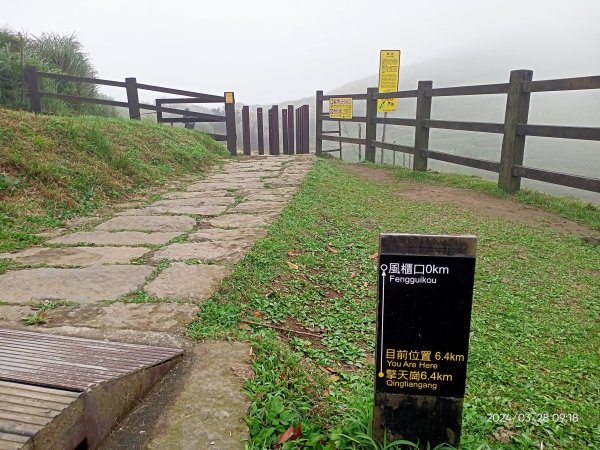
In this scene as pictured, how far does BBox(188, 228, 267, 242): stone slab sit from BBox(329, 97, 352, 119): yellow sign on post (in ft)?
25.1

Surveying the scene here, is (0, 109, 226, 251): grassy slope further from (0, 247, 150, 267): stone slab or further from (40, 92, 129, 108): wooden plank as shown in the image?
(40, 92, 129, 108): wooden plank

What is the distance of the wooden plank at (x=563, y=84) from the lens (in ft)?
14.4

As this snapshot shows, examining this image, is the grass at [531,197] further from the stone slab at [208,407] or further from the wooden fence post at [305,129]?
the wooden fence post at [305,129]

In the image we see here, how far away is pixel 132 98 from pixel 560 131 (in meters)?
7.81

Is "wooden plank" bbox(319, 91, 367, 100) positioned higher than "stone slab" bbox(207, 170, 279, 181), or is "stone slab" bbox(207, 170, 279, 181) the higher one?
"wooden plank" bbox(319, 91, 367, 100)

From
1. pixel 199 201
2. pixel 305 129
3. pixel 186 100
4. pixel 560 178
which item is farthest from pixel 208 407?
pixel 305 129

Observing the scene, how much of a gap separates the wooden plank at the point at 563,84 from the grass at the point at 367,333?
1609mm

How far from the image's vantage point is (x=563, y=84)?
4.64m

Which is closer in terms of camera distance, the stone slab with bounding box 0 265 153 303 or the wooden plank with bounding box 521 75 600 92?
the stone slab with bounding box 0 265 153 303

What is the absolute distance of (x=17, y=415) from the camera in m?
1.15

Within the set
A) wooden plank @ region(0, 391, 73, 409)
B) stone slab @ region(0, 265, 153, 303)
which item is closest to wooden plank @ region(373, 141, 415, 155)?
stone slab @ region(0, 265, 153, 303)

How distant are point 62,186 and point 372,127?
6736 mm

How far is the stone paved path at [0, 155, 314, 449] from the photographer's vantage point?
135 centimetres
